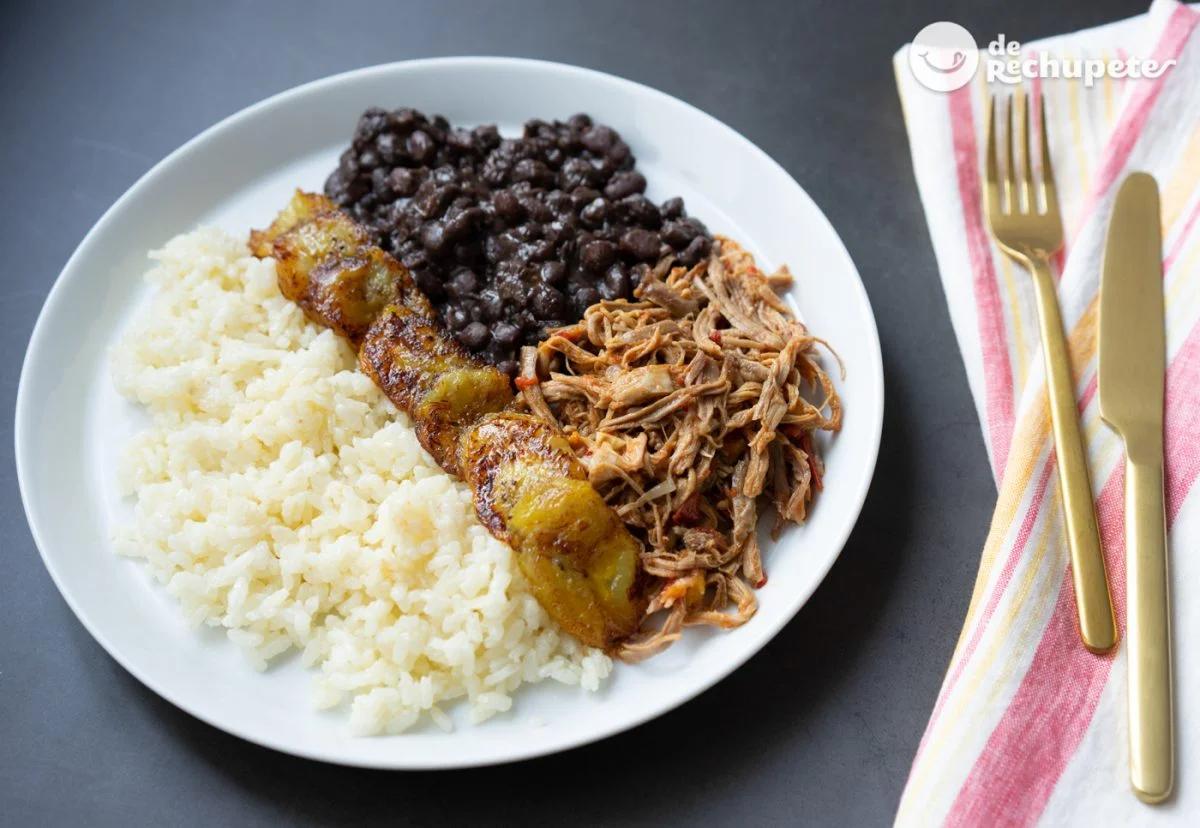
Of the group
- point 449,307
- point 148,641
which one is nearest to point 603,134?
point 449,307

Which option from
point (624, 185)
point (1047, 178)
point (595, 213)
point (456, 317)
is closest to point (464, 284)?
point (456, 317)

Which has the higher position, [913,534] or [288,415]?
[288,415]

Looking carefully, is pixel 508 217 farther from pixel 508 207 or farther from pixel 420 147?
pixel 420 147

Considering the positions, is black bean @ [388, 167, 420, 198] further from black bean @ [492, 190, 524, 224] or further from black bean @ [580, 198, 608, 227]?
black bean @ [580, 198, 608, 227]

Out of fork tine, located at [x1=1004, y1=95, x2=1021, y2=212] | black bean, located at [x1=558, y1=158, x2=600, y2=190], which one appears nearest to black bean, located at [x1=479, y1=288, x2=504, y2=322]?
black bean, located at [x1=558, y1=158, x2=600, y2=190]

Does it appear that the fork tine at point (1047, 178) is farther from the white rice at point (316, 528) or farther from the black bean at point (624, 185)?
the white rice at point (316, 528)

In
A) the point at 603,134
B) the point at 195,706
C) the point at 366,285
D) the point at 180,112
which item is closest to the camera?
the point at 195,706

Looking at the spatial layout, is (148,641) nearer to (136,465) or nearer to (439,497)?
(136,465)
